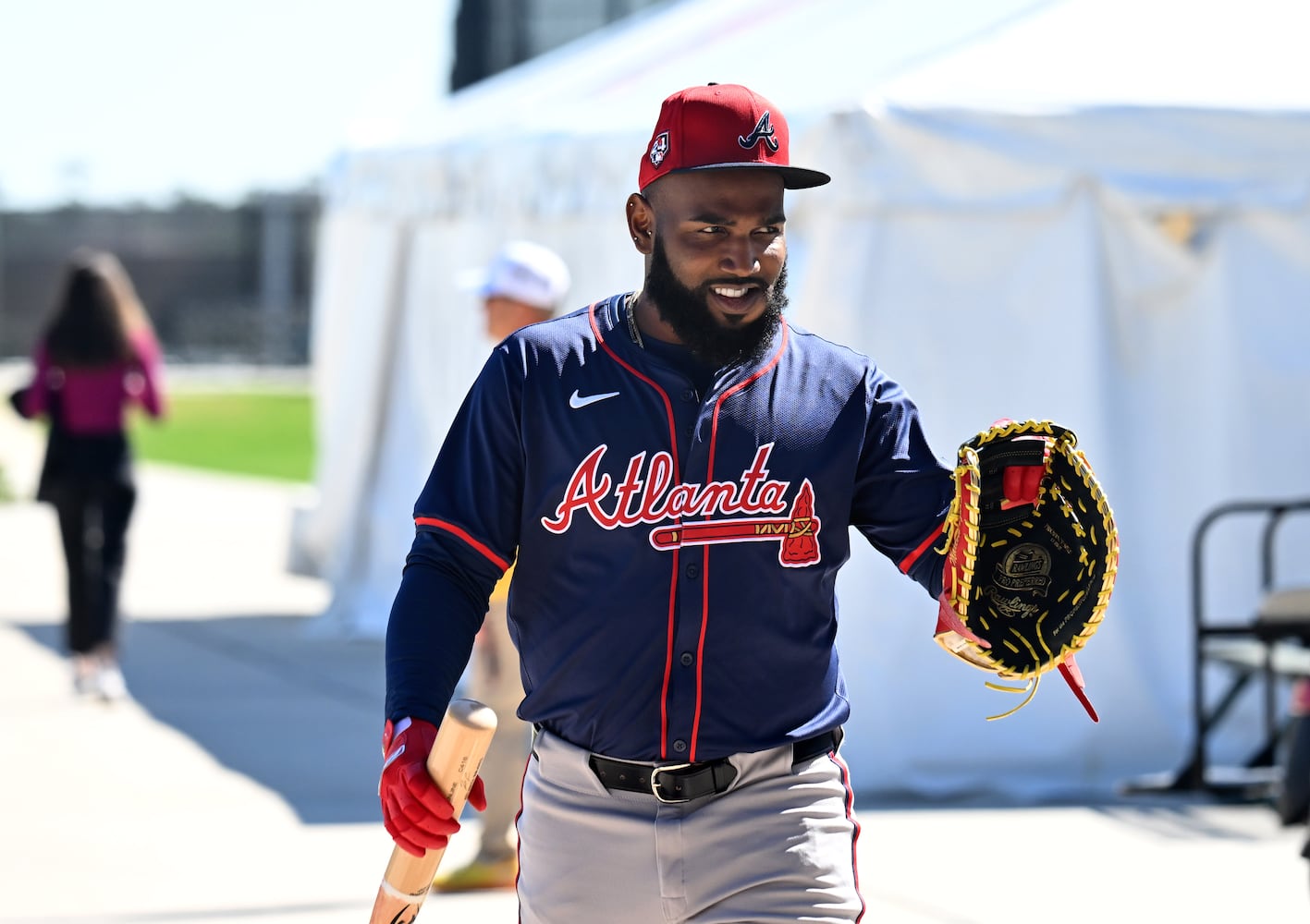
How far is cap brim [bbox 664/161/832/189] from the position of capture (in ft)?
10.3

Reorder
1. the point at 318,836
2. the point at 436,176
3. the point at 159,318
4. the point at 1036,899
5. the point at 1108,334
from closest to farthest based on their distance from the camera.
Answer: the point at 1036,899, the point at 318,836, the point at 1108,334, the point at 436,176, the point at 159,318

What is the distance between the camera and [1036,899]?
595 cm

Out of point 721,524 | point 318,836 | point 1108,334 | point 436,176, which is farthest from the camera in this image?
point 436,176

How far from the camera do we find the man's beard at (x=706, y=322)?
3180 mm

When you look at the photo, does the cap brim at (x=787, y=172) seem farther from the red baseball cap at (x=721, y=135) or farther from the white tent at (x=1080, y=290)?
the white tent at (x=1080, y=290)

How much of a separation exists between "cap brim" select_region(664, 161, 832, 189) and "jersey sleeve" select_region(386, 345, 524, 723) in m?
0.43

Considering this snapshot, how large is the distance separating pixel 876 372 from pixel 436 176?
736 centimetres

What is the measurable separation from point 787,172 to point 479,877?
135 inches

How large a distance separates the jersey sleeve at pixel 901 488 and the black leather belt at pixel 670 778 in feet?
1.50

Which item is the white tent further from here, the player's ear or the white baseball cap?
the player's ear

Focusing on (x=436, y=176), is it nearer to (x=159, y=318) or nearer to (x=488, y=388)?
(x=488, y=388)

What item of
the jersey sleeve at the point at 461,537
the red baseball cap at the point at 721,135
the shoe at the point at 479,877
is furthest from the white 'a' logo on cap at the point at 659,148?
the shoe at the point at 479,877

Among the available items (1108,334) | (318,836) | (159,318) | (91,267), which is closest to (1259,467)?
(1108,334)

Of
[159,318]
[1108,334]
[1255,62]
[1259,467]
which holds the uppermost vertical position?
[1255,62]
